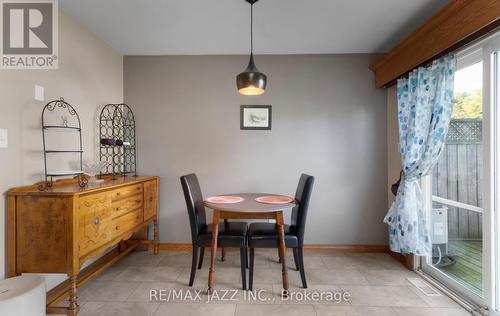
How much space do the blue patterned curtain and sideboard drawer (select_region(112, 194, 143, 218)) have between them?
2599 mm

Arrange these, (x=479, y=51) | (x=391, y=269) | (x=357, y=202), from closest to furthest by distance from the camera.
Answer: (x=479, y=51) < (x=391, y=269) < (x=357, y=202)

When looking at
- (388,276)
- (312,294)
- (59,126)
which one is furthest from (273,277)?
(59,126)

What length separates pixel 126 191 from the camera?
2215mm

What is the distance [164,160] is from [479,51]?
320cm

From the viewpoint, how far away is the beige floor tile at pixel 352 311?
1794 millimetres

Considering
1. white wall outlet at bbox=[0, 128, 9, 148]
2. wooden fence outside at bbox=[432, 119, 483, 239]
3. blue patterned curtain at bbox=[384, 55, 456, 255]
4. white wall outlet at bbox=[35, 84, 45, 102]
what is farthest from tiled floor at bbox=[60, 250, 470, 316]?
white wall outlet at bbox=[35, 84, 45, 102]

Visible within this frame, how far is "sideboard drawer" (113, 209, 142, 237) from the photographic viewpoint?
Answer: 6.70 ft

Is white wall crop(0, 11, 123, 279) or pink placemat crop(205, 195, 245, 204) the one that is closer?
white wall crop(0, 11, 123, 279)

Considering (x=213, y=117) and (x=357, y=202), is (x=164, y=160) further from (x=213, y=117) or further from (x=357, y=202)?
(x=357, y=202)

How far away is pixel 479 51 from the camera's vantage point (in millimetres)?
1827

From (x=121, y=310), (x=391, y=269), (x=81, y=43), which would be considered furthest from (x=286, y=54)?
(x=121, y=310)

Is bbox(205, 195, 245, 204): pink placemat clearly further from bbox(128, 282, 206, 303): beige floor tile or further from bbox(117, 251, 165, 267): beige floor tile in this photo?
bbox(117, 251, 165, 267): beige floor tile

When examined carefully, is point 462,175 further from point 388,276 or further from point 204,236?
point 204,236

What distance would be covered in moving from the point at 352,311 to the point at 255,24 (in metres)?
2.62
